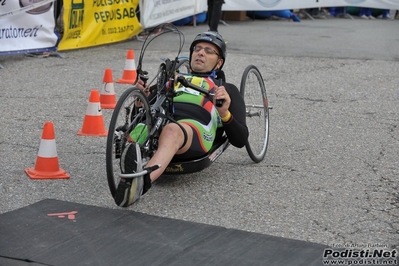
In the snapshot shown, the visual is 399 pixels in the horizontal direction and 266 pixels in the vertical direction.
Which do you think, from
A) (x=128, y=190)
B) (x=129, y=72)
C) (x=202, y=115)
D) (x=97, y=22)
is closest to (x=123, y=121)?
(x=202, y=115)

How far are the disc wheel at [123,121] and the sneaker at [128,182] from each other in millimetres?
76

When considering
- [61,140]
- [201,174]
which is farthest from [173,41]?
[201,174]

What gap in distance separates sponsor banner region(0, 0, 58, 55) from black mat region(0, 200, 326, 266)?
21.0 ft

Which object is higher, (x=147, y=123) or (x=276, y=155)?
(x=147, y=123)

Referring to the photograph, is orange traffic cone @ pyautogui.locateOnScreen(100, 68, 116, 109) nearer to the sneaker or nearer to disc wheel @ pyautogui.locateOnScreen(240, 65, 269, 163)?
disc wheel @ pyautogui.locateOnScreen(240, 65, 269, 163)

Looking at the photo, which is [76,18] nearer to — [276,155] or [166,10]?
[166,10]

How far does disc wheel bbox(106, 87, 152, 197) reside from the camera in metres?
4.68

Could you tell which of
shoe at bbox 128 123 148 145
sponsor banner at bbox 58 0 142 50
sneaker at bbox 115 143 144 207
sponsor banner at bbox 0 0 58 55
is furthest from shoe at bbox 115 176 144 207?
sponsor banner at bbox 58 0 142 50

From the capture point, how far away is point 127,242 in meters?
4.28

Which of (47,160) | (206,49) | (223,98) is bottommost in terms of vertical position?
(47,160)

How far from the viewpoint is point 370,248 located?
4.38m

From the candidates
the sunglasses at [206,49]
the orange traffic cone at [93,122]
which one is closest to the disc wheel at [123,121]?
Result: the sunglasses at [206,49]

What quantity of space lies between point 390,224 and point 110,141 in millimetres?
1810

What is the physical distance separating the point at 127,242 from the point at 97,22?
916 centimetres
